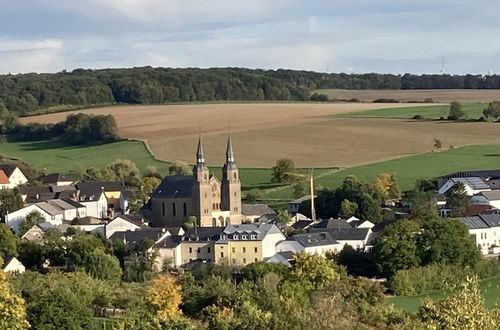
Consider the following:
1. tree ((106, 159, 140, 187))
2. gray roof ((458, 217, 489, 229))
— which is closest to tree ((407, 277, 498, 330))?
gray roof ((458, 217, 489, 229))

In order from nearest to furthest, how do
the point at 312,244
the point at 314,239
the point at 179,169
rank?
1. the point at 312,244
2. the point at 314,239
3. the point at 179,169

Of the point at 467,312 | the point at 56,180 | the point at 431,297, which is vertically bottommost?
the point at 56,180

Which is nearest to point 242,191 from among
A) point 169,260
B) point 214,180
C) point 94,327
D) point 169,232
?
point 214,180

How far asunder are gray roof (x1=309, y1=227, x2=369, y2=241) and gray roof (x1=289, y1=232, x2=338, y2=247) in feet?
1.92

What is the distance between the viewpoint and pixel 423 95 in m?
135

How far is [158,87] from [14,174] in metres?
45.8

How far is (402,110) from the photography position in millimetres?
116500

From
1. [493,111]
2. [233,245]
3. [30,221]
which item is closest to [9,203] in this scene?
[30,221]

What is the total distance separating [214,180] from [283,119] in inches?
1400

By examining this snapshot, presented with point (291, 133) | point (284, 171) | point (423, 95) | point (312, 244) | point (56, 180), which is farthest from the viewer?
point (423, 95)

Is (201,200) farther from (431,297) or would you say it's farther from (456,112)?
(456,112)

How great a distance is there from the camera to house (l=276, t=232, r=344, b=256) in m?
62.5

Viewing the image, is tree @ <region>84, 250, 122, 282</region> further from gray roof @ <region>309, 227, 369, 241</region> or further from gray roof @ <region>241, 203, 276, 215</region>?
gray roof @ <region>241, 203, 276, 215</region>

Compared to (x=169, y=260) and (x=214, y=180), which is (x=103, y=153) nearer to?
(x=214, y=180)
